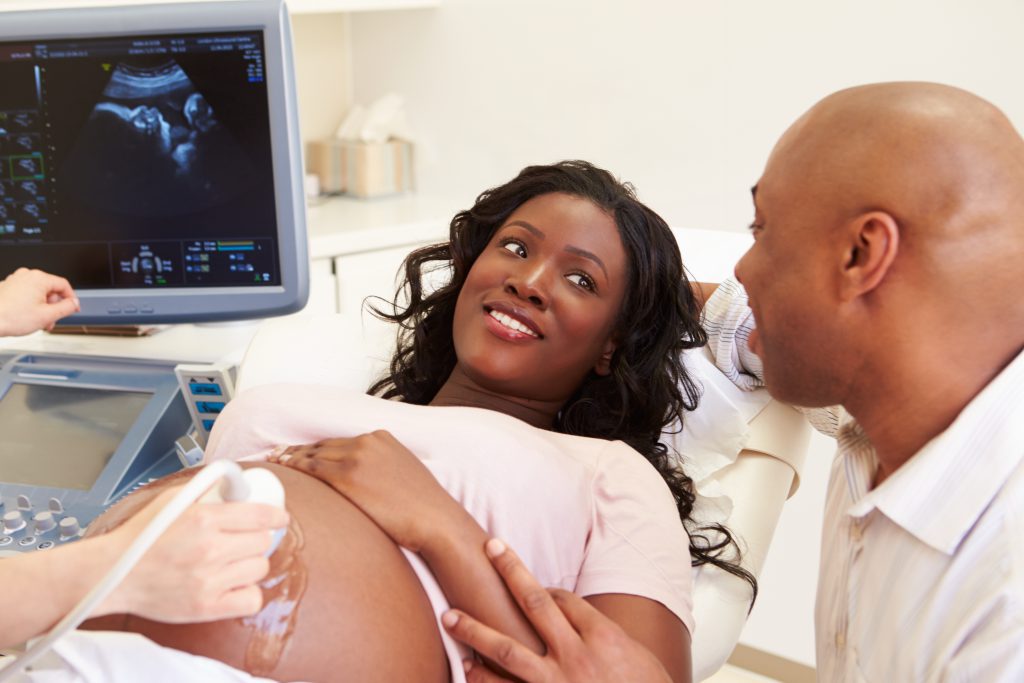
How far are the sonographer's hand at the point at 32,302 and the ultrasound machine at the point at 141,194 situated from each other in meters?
0.13

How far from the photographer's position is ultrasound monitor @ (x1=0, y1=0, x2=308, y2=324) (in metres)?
1.56

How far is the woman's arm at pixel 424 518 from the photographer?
1133 millimetres

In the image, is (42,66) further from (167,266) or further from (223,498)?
(223,498)

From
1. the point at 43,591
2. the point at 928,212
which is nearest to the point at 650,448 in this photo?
the point at 928,212

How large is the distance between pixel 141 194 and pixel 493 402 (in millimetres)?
675

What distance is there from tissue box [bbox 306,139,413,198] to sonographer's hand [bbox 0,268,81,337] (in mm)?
1704

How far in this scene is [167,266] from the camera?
A: 1.66 metres

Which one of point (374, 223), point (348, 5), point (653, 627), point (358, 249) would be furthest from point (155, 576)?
point (348, 5)

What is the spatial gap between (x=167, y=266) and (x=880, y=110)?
45.1 inches

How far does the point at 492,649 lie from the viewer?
3.58 feet

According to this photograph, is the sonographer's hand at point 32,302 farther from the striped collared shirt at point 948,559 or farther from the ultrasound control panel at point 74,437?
the striped collared shirt at point 948,559

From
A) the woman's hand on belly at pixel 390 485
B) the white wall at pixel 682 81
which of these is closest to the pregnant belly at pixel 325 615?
the woman's hand on belly at pixel 390 485

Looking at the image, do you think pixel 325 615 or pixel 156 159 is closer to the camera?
pixel 325 615

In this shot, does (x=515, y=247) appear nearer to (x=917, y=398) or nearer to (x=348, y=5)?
(x=917, y=398)
